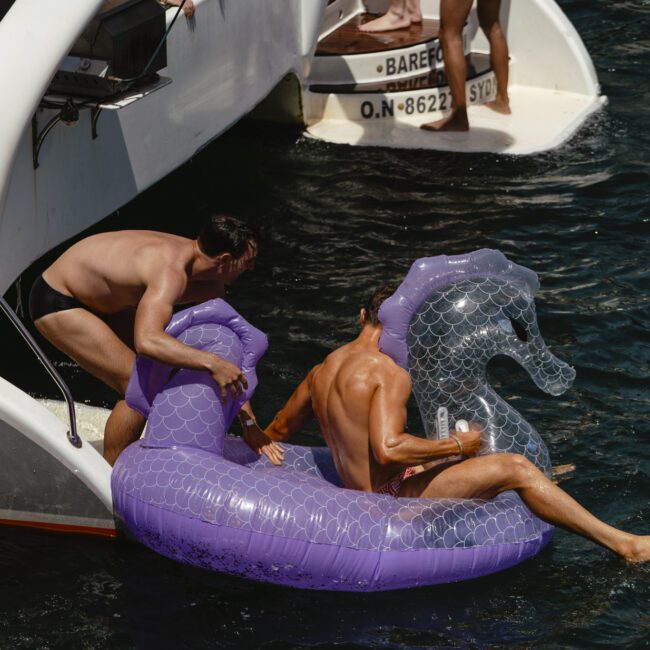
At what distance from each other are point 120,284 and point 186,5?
2652 mm

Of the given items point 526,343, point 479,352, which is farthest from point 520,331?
point 479,352

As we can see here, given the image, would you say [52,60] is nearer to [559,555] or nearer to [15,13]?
[15,13]

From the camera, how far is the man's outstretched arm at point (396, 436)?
17.9 feet

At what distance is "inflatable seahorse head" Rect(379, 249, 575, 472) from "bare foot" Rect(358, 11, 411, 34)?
5.33 metres

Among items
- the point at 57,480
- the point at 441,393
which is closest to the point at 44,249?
the point at 57,480

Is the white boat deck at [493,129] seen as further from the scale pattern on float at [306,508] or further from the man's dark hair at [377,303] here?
the scale pattern on float at [306,508]

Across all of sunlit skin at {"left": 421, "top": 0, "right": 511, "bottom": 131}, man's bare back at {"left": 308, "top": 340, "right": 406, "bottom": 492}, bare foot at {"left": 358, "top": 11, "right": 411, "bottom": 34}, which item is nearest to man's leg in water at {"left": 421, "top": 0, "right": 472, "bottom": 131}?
sunlit skin at {"left": 421, "top": 0, "right": 511, "bottom": 131}

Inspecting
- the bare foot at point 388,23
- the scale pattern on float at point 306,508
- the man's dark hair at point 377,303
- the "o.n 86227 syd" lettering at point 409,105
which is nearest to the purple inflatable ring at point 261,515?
the scale pattern on float at point 306,508

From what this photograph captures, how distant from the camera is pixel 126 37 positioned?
686 cm

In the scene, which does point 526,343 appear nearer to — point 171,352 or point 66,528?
point 171,352

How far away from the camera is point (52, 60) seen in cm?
643

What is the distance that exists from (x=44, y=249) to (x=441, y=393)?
2.40 meters

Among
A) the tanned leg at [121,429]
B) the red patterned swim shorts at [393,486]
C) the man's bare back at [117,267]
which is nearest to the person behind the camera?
the red patterned swim shorts at [393,486]

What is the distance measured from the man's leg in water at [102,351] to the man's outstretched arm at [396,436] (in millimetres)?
1175
